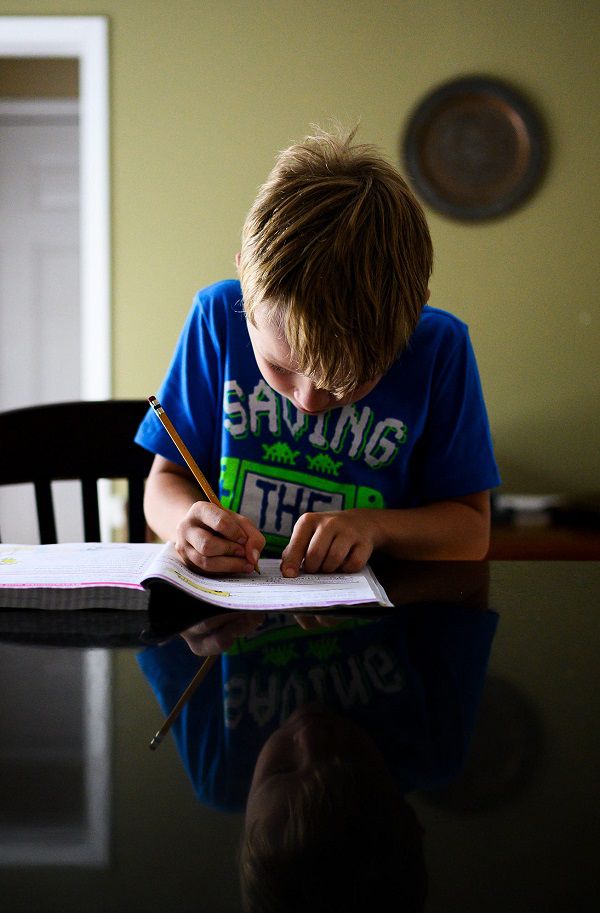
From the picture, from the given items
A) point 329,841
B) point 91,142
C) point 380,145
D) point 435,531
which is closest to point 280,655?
point 329,841

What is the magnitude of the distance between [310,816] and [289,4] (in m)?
2.55

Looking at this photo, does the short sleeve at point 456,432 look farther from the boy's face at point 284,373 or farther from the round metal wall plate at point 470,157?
the round metal wall plate at point 470,157

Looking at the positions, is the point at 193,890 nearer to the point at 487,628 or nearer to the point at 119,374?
the point at 487,628

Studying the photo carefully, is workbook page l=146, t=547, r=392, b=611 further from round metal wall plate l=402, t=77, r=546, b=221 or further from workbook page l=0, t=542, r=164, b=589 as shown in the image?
round metal wall plate l=402, t=77, r=546, b=221

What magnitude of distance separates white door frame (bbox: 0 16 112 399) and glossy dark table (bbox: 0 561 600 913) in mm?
1968

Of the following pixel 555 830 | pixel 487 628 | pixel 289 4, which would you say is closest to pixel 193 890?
pixel 555 830

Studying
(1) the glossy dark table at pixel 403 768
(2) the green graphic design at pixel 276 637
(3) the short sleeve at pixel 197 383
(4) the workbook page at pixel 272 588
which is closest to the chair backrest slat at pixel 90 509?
(3) the short sleeve at pixel 197 383

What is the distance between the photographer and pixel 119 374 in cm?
251

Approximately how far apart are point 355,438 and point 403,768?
72 cm

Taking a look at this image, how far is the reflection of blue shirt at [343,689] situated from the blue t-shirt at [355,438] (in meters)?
0.43

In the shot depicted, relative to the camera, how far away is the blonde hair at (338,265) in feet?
2.31

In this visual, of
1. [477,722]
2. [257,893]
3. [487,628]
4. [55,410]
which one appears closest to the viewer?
[257,893]

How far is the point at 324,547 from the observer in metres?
0.73

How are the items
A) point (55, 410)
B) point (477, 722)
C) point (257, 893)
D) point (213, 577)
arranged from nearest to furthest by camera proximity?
point (257, 893)
point (477, 722)
point (213, 577)
point (55, 410)
